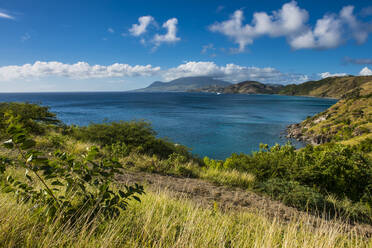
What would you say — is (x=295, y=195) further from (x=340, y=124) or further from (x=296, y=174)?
(x=340, y=124)

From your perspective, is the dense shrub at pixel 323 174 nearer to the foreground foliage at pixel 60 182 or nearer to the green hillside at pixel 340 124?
the foreground foliage at pixel 60 182

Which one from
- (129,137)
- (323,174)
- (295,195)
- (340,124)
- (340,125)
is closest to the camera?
(295,195)

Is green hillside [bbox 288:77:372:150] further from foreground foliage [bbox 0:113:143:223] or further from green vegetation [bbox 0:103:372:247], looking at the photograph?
foreground foliage [bbox 0:113:143:223]

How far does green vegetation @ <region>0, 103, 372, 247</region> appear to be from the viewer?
2.07 metres

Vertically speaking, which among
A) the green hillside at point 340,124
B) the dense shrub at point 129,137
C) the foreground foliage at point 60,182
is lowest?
the green hillside at point 340,124

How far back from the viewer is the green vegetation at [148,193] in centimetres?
207

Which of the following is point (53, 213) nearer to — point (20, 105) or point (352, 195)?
point (352, 195)

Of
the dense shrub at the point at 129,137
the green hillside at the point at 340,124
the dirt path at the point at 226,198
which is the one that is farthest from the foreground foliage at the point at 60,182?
the green hillside at the point at 340,124

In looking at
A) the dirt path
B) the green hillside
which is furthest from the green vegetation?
the green hillside

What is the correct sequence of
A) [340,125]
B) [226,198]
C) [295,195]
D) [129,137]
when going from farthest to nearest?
[340,125], [129,137], [295,195], [226,198]

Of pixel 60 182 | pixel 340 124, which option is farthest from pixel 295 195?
pixel 340 124

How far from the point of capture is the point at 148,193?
425cm

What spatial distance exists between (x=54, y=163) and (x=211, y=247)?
1896 mm

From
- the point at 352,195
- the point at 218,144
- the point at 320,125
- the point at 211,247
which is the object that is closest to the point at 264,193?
the point at 352,195
